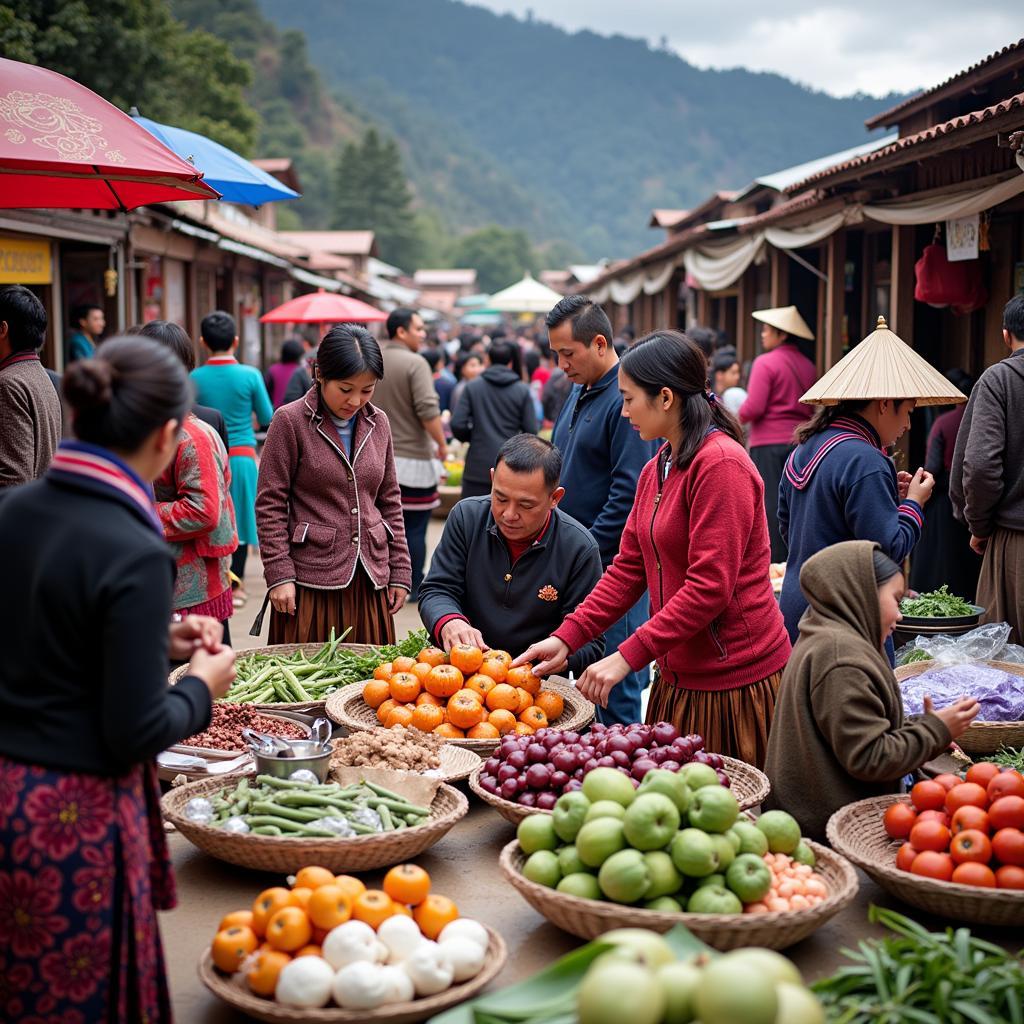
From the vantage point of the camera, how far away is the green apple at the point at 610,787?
8.64 ft

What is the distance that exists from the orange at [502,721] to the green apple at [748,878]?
1.18 meters

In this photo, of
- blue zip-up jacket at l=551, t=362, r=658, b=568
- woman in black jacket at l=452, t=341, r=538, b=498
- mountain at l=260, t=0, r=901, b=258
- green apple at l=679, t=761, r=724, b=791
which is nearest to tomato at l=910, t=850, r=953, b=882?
green apple at l=679, t=761, r=724, b=791

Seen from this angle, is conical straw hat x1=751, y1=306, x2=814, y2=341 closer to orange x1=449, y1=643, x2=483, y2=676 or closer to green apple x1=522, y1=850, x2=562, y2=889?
orange x1=449, y1=643, x2=483, y2=676

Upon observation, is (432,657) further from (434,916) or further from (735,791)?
(434,916)

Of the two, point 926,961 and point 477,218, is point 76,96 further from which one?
point 477,218

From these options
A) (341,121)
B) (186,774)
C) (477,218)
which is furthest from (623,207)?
(186,774)

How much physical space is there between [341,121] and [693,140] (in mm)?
88442

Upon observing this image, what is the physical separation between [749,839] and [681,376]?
4.90 ft

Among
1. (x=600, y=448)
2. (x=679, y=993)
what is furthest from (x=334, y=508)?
(x=679, y=993)

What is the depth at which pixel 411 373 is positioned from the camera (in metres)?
8.15

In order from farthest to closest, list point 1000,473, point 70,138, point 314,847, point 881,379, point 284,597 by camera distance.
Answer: point 1000,473
point 284,597
point 881,379
point 70,138
point 314,847

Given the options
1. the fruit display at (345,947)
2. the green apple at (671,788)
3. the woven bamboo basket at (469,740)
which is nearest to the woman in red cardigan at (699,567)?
the woven bamboo basket at (469,740)

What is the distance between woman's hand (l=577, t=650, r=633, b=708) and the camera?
11.6 ft

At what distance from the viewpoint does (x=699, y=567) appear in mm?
3469
